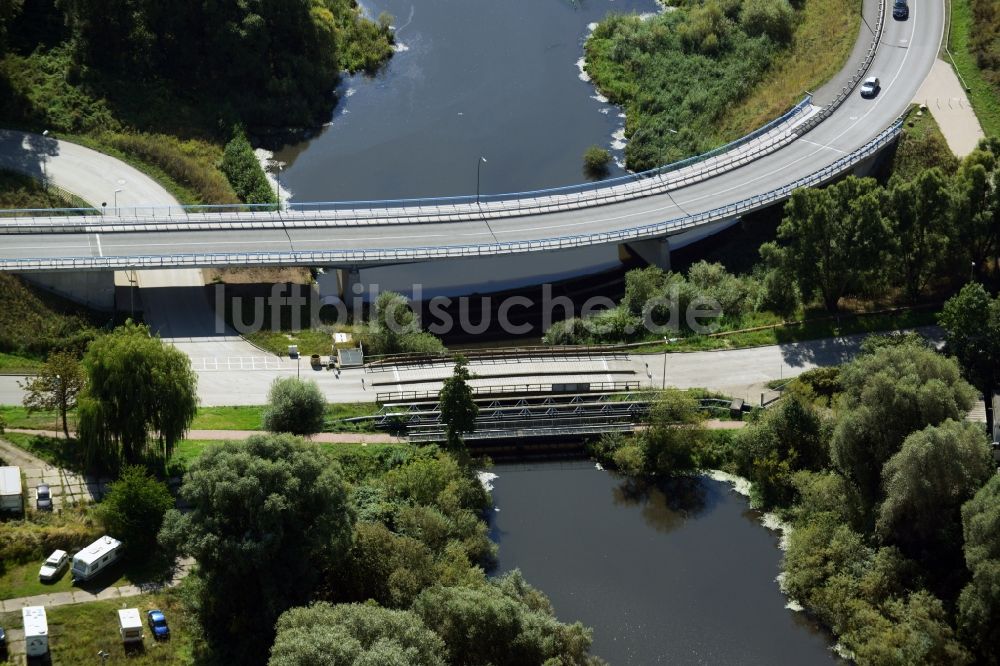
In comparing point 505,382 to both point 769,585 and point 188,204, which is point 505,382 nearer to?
point 769,585

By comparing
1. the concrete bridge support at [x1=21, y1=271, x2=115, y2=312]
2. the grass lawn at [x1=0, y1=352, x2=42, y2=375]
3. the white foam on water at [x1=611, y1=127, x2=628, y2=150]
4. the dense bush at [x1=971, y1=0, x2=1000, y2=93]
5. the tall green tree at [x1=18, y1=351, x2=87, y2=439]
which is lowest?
the tall green tree at [x1=18, y1=351, x2=87, y2=439]

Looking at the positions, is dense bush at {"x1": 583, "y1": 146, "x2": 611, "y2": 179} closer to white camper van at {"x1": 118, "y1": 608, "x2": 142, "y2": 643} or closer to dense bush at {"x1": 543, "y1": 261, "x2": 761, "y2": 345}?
dense bush at {"x1": 543, "y1": 261, "x2": 761, "y2": 345}

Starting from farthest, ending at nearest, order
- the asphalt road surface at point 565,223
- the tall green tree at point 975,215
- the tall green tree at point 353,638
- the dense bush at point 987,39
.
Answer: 1. the dense bush at point 987,39
2. the asphalt road surface at point 565,223
3. the tall green tree at point 975,215
4. the tall green tree at point 353,638

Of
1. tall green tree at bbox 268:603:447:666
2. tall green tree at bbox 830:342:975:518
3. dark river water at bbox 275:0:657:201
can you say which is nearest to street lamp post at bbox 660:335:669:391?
tall green tree at bbox 830:342:975:518

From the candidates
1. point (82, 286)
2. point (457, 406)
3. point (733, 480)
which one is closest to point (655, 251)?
point (733, 480)

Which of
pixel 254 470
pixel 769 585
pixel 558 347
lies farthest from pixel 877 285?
pixel 254 470

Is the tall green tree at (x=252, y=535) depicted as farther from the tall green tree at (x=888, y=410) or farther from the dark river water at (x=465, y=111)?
the dark river water at (x=465, y=111)

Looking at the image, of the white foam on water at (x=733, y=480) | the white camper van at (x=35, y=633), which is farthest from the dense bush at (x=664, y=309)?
the white camper van at (x=35, y=633)
